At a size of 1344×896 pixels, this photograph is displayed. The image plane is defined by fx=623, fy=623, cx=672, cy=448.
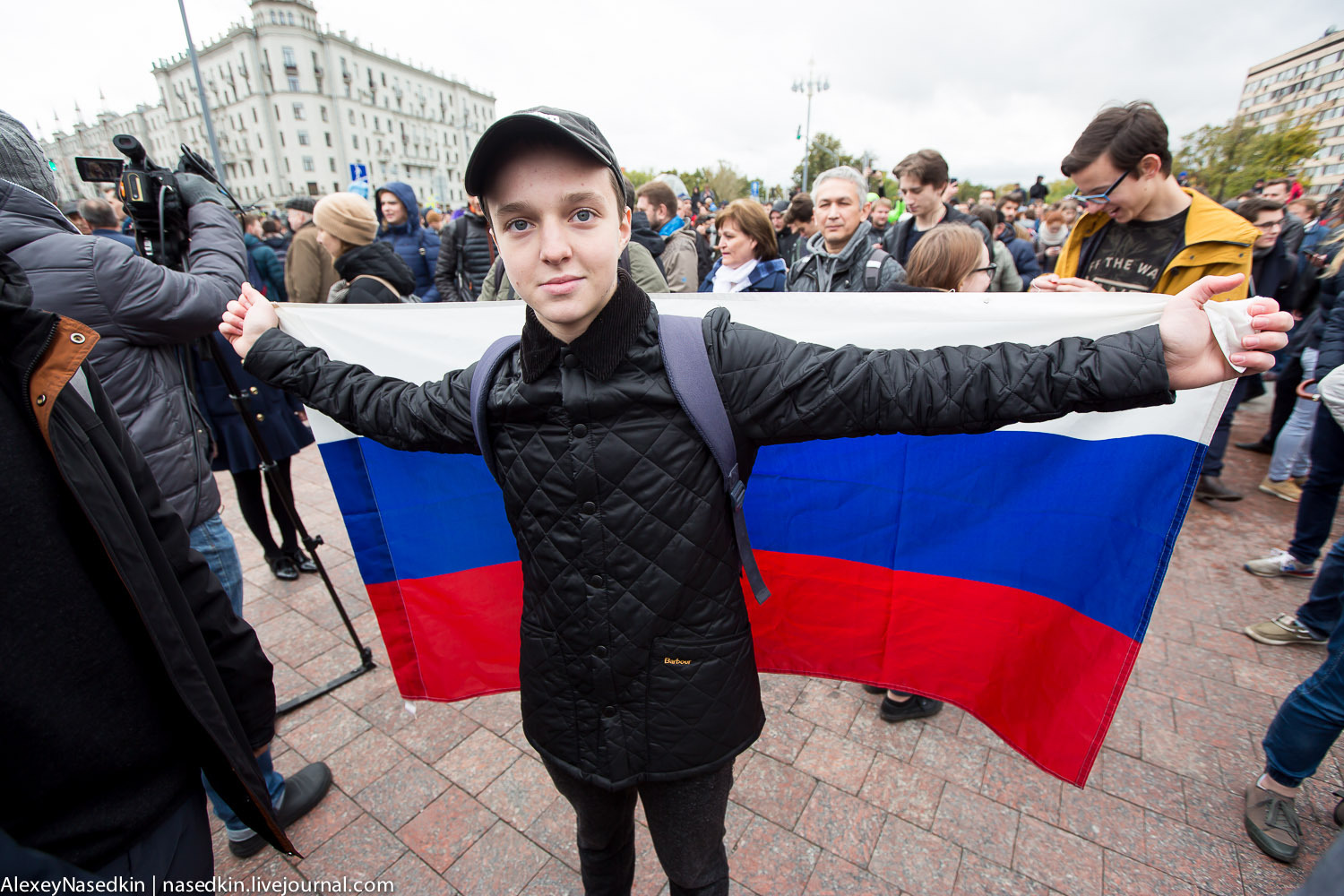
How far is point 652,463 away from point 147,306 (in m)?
1.77

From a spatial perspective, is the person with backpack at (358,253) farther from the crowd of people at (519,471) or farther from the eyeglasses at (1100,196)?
the eyeglasses at (1100,196)

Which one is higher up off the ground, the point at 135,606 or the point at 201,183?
the point at 201,183

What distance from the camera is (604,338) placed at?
127cm

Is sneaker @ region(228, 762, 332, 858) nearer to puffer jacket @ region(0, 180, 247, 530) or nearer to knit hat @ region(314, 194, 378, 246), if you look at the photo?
puffer jacket @ region(0, 180, 247, 530)

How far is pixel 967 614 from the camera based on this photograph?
6.87ft

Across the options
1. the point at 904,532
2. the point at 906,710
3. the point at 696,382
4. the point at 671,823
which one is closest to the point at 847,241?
the point at 904,532

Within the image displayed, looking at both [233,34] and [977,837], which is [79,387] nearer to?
[977,837]

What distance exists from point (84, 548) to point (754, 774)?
2.26 m

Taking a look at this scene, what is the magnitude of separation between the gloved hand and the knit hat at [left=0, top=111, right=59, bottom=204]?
728 millimetres

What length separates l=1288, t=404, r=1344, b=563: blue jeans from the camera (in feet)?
11.3

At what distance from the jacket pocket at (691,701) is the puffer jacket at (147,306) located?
1287 mm

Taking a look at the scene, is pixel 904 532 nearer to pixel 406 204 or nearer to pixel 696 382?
pixel 696 382

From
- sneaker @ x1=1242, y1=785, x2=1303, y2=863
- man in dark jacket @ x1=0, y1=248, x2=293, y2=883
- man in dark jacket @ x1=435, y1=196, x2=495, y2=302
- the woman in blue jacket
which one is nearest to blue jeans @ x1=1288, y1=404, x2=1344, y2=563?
sneaker @ x1=1242, y1=785, x2=1303, y2=863

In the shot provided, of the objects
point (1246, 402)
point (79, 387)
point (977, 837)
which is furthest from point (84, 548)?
point (1246, 402)
